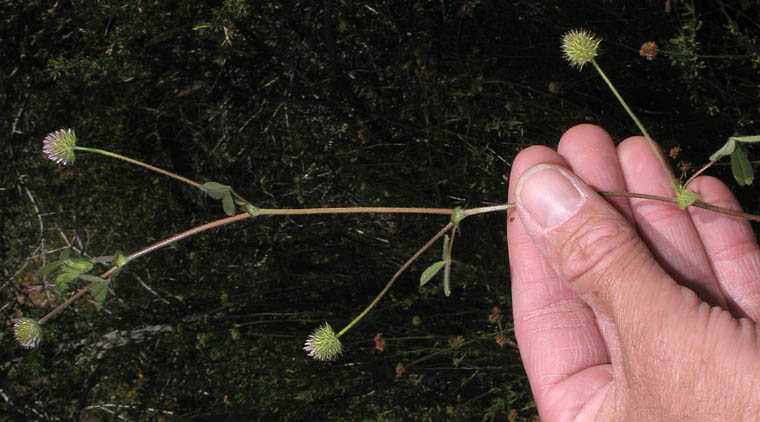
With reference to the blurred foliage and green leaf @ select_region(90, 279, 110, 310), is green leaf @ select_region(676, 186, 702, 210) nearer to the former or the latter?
the blurred foliage

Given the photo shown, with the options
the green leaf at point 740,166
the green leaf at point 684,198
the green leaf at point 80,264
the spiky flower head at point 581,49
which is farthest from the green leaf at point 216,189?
the green leaf at point 740,166

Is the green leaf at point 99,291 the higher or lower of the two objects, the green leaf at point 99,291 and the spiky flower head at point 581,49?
the lower

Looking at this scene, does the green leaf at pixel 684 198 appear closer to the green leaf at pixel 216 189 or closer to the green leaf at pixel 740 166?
the green leaf at pixel 740 166

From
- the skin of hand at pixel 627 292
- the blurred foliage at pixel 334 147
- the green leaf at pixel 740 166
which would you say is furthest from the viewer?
the blurred foliage at pixel 334 147

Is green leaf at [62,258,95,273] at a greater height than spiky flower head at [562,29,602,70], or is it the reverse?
spiky flower head at [562,29,602,70]

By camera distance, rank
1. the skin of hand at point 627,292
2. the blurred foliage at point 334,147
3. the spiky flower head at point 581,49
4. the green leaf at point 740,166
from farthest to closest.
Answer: the blurred foliage at point 334,147, the spiky flower head at point 581,49, the green leaf at point 740,166, the skin of hand at point 627,292

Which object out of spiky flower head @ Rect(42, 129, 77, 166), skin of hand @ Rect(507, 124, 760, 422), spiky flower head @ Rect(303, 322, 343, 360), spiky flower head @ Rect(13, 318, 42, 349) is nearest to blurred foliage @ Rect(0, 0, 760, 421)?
skin of hand @ Rect(507, 124, 760, 422)

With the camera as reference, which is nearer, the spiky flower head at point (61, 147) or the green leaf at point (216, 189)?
the green leaf at point (216, 189)

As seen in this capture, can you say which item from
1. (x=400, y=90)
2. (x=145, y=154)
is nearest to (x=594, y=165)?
(x=400, y=90)
